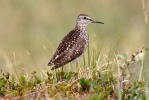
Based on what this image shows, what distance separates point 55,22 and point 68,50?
654cm

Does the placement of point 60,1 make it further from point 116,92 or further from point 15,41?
point 116,92

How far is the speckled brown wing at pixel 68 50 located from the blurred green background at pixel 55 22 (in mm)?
4242

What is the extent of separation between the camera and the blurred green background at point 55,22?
15.2m

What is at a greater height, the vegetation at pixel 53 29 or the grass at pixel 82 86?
the vegetation at pixel 53 29

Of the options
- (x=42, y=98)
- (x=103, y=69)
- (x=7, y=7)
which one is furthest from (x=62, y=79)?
(x=7, y=7)

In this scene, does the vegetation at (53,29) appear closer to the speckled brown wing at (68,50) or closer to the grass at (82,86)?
the speckled brown wing at (68,50)

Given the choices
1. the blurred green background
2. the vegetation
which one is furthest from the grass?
the blurred green background

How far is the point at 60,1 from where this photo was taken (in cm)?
1762

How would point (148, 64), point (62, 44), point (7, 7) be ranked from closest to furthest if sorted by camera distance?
point (148, 64) < point (62, 44) < point (7, 7)

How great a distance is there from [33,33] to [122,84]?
839cm

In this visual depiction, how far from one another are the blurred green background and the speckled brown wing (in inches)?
167

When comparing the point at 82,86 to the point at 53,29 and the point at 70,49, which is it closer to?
the point at 70,49

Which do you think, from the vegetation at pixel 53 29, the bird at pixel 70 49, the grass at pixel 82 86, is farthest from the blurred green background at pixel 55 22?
the grass at pixel 82 86

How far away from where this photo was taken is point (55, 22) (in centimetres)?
1645
